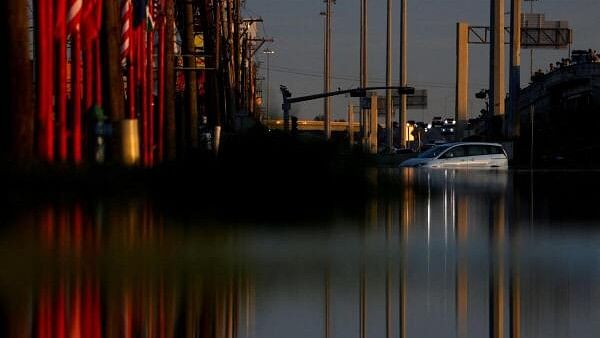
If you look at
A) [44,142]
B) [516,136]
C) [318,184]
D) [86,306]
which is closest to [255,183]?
[318,184]

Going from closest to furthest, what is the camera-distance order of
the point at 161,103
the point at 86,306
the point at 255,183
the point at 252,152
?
1. the point at 86,306
2. the point at 255,183
3. the point at 252,152
4. the point at 161,103

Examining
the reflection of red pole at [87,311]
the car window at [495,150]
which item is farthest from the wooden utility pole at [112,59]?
the car window at [495,150]

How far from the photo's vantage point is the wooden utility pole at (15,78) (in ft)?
68.5

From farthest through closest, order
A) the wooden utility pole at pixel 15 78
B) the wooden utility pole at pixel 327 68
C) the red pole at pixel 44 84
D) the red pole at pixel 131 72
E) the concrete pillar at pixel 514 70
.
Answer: the wooden utility pole at pixel 327 68
the concrete pillar at pixel 514 70
the red pole at pixel 131 72
the red pole at pixel 44 84
the wooden utility pole at pixel 15 78

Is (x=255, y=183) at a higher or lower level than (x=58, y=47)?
lower

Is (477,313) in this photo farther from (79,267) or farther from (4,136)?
(4,136)

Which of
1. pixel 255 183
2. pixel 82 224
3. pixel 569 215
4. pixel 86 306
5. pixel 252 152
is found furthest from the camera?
pixel 252 152

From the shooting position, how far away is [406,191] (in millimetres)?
23953

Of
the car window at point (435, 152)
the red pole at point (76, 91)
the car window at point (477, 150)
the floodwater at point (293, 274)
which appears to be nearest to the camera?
the floodwater at point (293, 274)

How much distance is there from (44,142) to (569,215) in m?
10.1

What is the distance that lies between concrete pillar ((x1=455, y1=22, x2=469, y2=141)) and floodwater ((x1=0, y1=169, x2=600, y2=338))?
219 ft

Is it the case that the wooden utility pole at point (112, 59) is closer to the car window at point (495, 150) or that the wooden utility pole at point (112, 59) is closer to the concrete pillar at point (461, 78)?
the car window at point (495, 150)

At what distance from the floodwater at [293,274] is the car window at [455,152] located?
94.4ft

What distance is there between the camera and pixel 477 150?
46.6 meters
